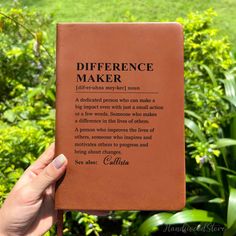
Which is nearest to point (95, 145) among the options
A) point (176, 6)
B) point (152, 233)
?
point (152, 233)

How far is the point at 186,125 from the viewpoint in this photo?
2.27 meters

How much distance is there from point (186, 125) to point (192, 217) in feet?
1.54

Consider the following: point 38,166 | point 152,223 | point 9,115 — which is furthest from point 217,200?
point 9,115

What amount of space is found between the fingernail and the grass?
11.5 ft

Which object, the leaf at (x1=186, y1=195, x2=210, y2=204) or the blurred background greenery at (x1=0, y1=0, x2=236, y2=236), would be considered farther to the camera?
the leaf at (x1=186, y1=195, x2=210, y2=204)

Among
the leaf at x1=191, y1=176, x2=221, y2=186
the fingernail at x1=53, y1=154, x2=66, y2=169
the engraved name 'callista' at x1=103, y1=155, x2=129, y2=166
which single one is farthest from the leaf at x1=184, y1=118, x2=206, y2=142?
the fingernail at x1=53, y1=154, x2=66, y2=169

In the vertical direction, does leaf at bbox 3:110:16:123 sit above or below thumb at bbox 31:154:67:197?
above

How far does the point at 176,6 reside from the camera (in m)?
5.08

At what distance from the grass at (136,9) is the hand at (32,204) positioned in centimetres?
320

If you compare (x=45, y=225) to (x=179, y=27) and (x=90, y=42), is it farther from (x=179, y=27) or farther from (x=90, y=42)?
(x=179, y=27)

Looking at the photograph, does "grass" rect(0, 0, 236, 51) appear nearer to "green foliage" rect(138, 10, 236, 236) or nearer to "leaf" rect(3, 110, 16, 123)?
"green foliage" rect(138, 10, 236, 236)

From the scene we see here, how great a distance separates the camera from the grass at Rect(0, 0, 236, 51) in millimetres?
4812

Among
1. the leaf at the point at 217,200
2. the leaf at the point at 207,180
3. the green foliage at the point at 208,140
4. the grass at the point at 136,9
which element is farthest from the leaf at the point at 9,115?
the grass at the point at 136,9

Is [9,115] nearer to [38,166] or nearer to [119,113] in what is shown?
[38,166]
